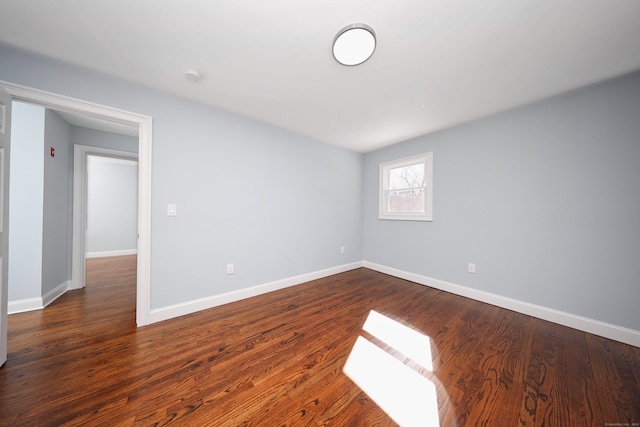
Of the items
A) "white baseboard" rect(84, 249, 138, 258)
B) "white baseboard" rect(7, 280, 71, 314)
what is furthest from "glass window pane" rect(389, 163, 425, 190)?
"white baseboard" rect(84, 249, 138, 258)

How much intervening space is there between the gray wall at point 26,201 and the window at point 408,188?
4671 mm

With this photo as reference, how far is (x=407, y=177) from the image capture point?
11.5 feet

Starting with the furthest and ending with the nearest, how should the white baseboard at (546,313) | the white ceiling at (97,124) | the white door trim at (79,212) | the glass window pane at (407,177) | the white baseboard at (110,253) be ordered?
the white baseboard at (110,253)
the glass window pane at (407,177)
the white door trim at (79,212)
the white ceiling at (97,124)
the white baseboard at (546,313)

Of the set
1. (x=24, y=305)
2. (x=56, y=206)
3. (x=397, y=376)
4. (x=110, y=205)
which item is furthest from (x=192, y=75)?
(x=110, y=205)

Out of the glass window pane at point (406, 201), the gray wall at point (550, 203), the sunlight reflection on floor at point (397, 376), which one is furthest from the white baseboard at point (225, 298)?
the gray wall at point (550, 203)

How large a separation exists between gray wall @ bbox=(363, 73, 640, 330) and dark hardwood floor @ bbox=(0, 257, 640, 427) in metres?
0.46

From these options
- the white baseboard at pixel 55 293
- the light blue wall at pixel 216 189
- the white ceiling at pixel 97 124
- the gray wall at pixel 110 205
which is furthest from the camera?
the gray wall at pixel 110 205

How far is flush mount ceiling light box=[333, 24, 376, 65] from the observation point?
138cm

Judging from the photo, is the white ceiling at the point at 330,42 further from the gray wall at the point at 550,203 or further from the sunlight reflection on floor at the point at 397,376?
the sunlight reflection on floor at the point at 397,376

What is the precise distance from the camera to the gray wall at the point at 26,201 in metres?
2.22

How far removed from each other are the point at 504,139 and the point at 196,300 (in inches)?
163

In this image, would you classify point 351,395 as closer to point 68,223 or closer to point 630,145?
point 630,145

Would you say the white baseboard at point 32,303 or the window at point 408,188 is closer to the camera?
the white baseboard at point 32,303

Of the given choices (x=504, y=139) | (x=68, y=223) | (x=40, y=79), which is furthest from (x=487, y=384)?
(x=68, y=223)
